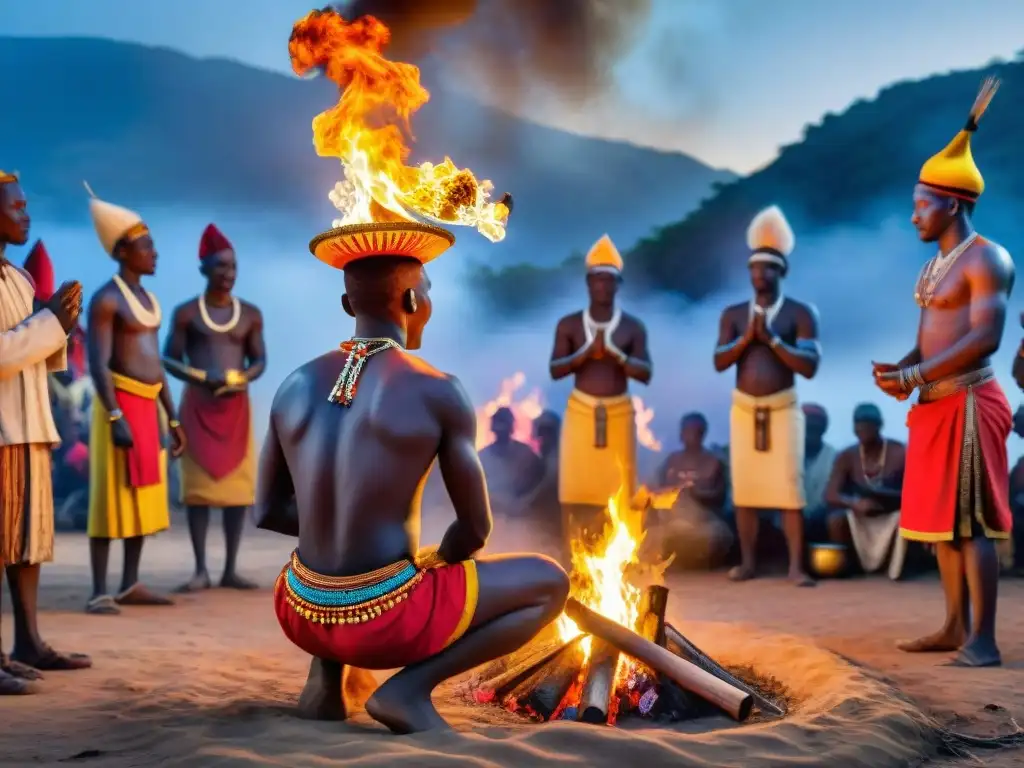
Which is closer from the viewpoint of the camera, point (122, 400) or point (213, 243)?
point (122, 400)

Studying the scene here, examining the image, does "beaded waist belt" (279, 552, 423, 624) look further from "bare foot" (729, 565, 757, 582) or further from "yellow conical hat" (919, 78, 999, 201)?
"bare foot" (729, 565, 757, 582)

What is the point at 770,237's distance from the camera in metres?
8.12

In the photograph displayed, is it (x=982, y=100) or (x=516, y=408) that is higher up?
(x=982, y=100)

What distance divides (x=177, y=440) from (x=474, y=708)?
3751mm

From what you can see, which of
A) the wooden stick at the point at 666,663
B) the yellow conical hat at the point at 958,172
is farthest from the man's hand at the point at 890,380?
the wooden stick at the point at 666,663

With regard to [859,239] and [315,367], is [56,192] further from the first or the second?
[315,367]

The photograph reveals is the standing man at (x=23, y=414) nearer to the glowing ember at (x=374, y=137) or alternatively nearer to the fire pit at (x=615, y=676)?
the glowing ember at (x=374, y=137)

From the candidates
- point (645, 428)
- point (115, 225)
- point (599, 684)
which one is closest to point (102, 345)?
point (115, 225)

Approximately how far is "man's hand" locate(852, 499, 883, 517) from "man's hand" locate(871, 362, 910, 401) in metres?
3.61

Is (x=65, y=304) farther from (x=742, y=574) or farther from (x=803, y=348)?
(x=742, y=574)

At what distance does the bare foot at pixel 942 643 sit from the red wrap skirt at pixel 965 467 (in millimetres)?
550

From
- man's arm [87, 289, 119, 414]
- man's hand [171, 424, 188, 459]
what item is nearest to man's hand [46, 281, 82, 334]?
man's arm [87, 289, 119, 414]

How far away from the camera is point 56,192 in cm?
1756

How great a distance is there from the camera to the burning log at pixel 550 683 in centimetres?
434
